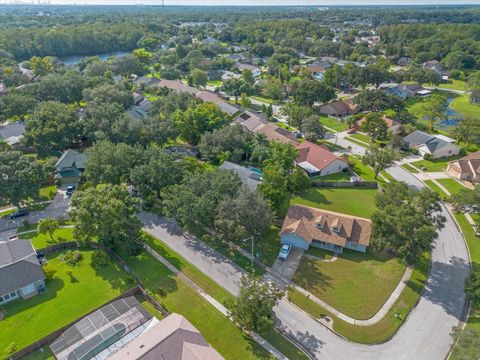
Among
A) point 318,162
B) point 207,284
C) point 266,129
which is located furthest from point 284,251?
→ point 266,129

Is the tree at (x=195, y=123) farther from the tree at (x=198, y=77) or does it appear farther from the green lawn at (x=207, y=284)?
the tree at (x=198, y=77)

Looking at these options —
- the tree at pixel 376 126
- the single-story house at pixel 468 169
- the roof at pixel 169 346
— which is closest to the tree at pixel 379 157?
the single-story house at pixel 468 169

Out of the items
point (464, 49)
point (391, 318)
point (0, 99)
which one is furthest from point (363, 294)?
point (464, 49)

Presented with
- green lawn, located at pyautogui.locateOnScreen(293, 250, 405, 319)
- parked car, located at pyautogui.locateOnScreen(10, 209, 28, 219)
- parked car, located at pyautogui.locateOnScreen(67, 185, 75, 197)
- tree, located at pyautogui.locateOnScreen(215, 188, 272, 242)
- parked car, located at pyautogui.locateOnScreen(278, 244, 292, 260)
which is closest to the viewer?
green lawn, located at pyautogui.locateOnScreen(293, 250, 405, 319)

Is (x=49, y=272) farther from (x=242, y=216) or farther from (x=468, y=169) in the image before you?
(x=468, y=169)

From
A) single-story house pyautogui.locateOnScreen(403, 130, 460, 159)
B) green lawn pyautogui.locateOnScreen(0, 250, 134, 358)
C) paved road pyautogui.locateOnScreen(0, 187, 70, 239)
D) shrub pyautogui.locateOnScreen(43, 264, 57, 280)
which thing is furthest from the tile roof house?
shrub pyautogui.locateOnScreen(43, 264, 57, 280)

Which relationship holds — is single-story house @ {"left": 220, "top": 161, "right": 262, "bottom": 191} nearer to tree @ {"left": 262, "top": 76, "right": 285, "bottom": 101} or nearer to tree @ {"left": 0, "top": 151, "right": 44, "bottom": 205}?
tree @ {"left": 0, "top": 151, "right": 44, "bottom": 205}
